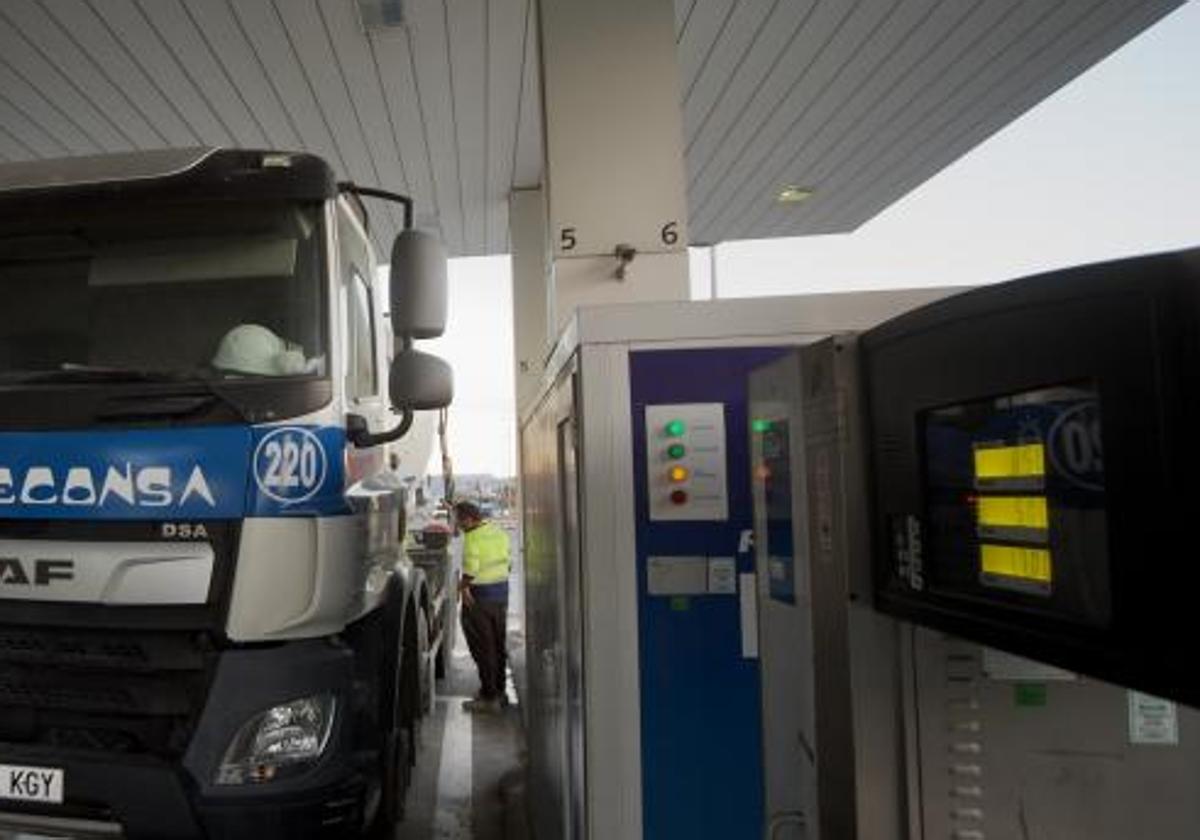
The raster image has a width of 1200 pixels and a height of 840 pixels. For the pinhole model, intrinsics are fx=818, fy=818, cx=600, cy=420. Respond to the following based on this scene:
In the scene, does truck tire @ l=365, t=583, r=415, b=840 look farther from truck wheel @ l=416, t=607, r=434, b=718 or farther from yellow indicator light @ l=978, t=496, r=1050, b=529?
yellow indicator light @ l=978, t=496, r=1050, b=529

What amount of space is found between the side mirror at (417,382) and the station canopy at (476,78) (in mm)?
1744

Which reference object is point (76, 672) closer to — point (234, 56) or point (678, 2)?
point (234, 56)

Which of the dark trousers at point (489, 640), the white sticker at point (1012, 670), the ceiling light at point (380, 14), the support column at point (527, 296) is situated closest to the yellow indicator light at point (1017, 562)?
the white sticker at point (1012, 670)

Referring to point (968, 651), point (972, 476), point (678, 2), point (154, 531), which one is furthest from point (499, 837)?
point (678, 2)

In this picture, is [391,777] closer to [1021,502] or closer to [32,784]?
[32,784]

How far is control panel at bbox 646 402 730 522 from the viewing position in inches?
76.2

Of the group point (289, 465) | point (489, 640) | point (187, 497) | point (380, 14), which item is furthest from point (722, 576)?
point (489, 640)

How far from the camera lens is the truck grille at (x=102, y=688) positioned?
8.43ft

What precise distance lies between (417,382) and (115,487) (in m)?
1.02

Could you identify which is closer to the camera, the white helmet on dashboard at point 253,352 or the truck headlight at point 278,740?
the truck headlight at point 278,740

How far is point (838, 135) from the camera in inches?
249

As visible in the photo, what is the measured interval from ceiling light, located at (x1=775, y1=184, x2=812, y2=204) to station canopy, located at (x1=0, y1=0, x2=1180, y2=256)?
47 cm

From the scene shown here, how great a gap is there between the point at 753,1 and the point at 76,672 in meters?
4.30

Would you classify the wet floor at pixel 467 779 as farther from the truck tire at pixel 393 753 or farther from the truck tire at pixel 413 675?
the truck tire at pixel 393 753
